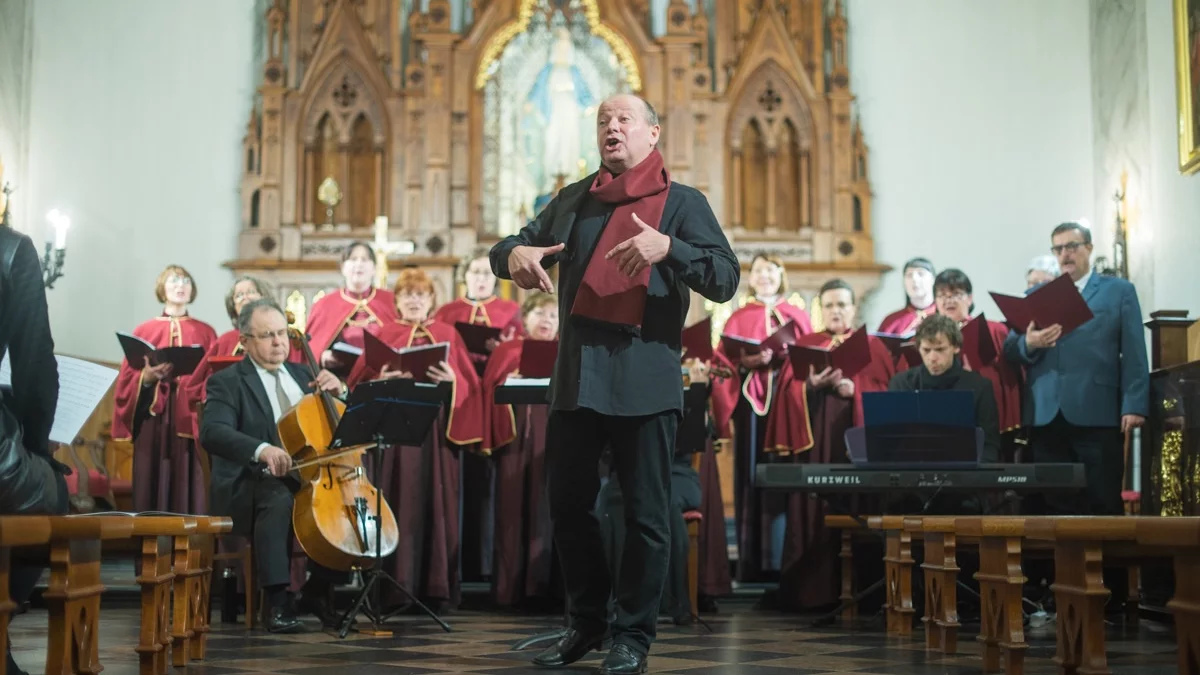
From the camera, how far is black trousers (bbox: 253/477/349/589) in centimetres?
549

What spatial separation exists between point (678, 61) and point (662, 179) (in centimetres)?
750

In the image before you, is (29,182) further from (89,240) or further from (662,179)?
(662,179)

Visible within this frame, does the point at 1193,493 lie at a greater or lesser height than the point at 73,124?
lesser

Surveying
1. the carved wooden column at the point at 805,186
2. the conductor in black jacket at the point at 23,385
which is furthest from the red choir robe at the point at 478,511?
the carved wooden column at the point at 805,186

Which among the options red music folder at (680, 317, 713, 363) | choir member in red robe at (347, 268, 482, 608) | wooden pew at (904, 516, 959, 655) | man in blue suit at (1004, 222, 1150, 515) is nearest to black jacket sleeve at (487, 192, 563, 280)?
wooden pew at (904, 516, 959, 655)

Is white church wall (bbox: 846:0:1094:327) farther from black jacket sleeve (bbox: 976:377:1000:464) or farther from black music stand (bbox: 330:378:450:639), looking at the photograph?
black music stand (bbox: 330:378:450:639)

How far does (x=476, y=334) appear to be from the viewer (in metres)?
6.88

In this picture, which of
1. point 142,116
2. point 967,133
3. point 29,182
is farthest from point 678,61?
point 29,182

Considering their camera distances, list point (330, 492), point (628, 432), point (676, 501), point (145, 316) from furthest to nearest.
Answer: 1. point (145, 316)
2. point (676, 501)
3. point (330, 492)
4. point (628, 432)

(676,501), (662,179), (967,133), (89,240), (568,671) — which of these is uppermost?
(967,133)

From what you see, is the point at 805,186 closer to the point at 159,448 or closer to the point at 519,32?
the point at 519,32

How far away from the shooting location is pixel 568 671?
3807 millimetres

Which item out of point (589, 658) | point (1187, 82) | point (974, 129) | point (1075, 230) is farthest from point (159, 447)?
point (974, 129)

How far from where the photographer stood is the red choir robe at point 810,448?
6.70 m
